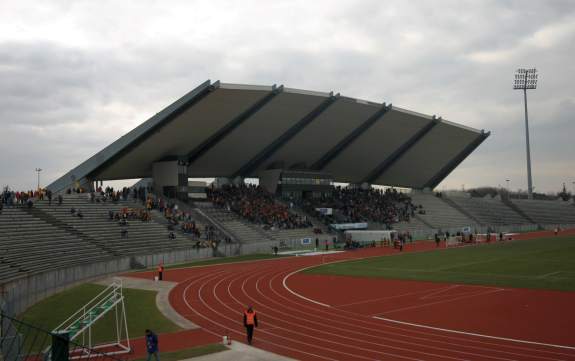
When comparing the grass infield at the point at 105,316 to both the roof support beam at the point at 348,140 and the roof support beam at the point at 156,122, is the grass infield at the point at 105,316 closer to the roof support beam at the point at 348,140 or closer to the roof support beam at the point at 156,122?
the roof support beam at the point at 156,122

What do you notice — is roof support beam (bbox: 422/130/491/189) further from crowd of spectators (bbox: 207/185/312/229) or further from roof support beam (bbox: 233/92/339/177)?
roof support beam (bbox: 233/92/339/177)

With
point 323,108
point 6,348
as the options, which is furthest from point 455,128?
point 6,348

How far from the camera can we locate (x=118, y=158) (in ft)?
156

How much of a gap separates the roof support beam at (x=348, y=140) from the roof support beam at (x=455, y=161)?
21814 millimetres

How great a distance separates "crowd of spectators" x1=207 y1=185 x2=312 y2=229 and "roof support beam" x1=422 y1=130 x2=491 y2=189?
96.3 feet

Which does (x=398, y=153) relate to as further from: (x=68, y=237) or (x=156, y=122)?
(x=68, y=237)

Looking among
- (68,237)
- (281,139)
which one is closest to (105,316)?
(68,237)

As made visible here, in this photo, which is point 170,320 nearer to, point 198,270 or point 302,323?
point 302,323

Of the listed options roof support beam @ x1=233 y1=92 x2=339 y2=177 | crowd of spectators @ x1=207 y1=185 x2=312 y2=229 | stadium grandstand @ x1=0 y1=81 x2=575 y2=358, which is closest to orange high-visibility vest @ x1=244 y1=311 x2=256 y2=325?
stadium grandstand @ x1=0 y1=81 x2=575 y2=358

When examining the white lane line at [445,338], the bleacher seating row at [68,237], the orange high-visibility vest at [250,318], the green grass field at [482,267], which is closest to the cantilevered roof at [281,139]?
the bleacher seating row at [68,237]

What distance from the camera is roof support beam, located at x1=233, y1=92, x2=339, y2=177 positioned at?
53.2 metres

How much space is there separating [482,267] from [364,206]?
127 ft

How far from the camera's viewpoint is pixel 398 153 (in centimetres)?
7119

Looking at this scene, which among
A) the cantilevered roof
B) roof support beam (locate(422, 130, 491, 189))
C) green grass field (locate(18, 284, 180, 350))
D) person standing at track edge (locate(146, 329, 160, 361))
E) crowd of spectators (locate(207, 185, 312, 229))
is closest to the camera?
person standing at track edge (locate(146, 329, 160, 361))
